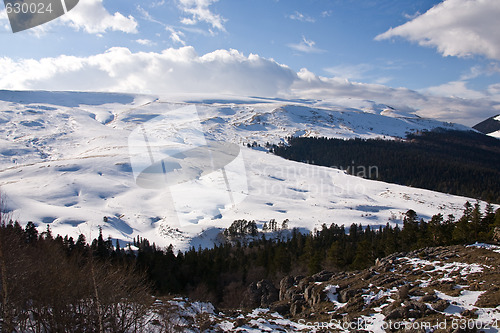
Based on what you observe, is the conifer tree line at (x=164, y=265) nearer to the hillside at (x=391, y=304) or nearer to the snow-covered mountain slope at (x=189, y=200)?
the hillside at (x=391, y=304)

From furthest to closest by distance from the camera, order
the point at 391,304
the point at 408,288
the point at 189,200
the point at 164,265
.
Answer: the point at 189,200 → the point at 164,265 → the point at 408,288 → the point at 391,304

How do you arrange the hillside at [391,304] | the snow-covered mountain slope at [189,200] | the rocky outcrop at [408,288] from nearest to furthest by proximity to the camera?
1. the hillside at [391,304]
2. the rocky outcrop at [408,288]
3. the snow-covered mountain slope at [189,200]

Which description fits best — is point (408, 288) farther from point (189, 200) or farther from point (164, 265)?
point (189, 200)

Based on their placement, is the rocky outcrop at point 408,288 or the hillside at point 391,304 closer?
the hillside at point 391,304

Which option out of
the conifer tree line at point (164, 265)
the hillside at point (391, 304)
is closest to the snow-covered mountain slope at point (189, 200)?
the conifer tree line at point (164, 265)

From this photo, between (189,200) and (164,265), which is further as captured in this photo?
(189,200)

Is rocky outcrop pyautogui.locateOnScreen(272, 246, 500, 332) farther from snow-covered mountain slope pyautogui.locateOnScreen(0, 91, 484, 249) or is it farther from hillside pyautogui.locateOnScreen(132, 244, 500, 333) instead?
snow-covered mountain slope pyautogui.locateOnScreen(0, 91, 484, 249)

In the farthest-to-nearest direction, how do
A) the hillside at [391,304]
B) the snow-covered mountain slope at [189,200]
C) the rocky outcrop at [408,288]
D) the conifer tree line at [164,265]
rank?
1. the snow-covered mountain slope at [189,200]
2. the rocky outcrop at [408,288]
3. the hillside at [391,304]
4. the conifer tree line at [164,265]

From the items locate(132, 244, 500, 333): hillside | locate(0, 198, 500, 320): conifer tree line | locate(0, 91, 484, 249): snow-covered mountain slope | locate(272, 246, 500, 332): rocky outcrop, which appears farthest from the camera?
locate(0, 91, 484, 249): snow-covered mountain slope

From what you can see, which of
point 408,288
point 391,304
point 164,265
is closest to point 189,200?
point 164,265

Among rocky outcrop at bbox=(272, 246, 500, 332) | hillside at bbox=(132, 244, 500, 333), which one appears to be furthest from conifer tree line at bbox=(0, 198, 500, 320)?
rocky outcrop at bbox=(272, 246, 500, 332)

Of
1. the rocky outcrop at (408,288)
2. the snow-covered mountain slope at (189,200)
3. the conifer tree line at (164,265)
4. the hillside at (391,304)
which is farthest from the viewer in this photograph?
the snow-covered mountain slope at (189,200)

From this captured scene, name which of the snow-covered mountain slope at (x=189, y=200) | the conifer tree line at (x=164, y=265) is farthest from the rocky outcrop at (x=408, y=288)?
the snow-covered mountain slope at (x=189, y=200)

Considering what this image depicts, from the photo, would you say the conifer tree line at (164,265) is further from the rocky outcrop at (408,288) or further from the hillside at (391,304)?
the rocky outcrop at (408,288)
